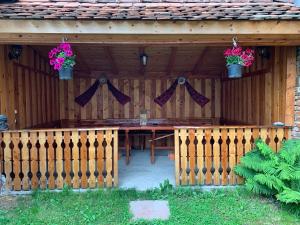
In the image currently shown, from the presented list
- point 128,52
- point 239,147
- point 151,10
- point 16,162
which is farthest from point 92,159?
point 128,52

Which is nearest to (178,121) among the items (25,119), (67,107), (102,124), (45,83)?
(102,124)

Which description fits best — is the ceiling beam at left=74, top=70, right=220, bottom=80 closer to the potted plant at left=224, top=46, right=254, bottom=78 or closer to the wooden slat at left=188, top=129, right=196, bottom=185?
the potted plant at left=224, top=46, right=254, bottom=78

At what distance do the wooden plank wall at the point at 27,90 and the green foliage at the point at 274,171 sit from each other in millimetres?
→ 4282

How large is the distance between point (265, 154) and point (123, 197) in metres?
2.31

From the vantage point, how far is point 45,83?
295 inches

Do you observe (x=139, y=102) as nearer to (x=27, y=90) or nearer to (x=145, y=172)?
(x=145, y=172)

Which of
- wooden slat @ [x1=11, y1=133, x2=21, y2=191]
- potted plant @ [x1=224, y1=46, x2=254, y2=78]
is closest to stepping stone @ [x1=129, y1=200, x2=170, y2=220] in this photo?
wooden slat @ [x1=11, y1=133, x2=21, y2=191]

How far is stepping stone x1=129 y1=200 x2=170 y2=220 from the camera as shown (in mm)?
3914

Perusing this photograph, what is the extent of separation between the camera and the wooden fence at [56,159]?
185 inches

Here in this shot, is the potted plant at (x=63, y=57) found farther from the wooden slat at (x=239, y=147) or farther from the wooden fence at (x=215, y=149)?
the wooden slat at (x=239, y=147)

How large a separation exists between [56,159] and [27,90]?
7.23 feet

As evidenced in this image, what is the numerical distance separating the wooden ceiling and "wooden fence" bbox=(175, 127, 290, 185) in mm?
2387

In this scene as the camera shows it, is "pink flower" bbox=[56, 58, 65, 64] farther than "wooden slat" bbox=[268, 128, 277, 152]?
No

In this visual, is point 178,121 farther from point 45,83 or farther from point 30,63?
point 30,63
